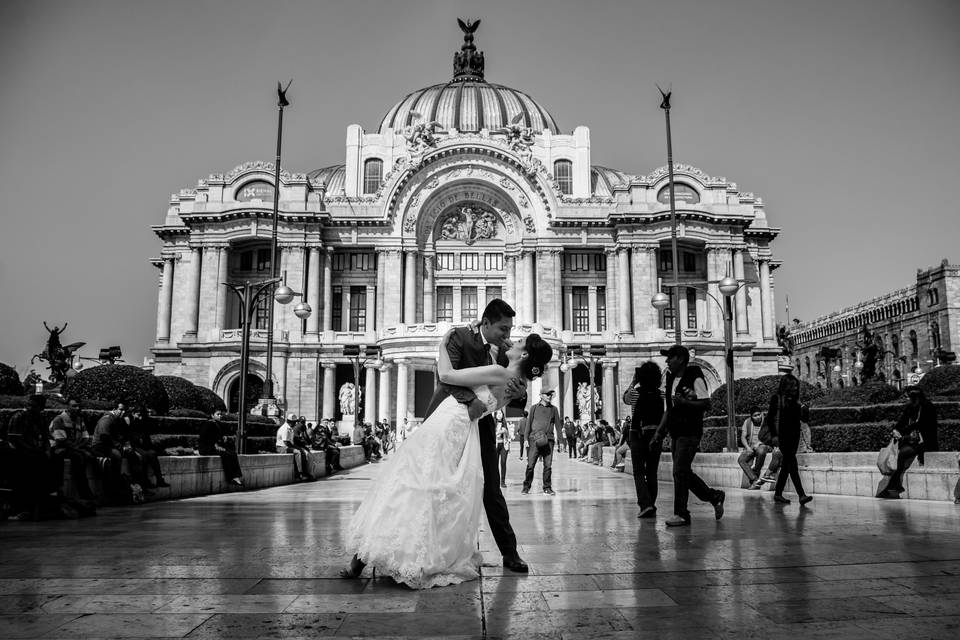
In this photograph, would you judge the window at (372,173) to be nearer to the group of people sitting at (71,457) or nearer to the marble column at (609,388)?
the marble column at (609,388)

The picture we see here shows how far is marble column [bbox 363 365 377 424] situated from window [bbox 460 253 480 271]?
11.0 m

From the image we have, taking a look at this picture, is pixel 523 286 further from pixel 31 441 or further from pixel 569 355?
pixel 31 441

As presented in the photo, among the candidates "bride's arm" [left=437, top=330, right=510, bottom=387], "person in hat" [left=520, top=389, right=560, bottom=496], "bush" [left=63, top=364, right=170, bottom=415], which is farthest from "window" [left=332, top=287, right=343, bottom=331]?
"bride's arm" [left=437, top=330, right=510, bottom=387]

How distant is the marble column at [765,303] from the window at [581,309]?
484 inches

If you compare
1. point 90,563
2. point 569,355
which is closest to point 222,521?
point 90,563

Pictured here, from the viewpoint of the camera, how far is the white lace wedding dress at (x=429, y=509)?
18.8 ft

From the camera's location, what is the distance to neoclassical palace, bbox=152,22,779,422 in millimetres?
52188

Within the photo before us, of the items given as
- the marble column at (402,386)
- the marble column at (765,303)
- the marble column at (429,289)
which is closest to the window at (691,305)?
the marble column at (765,303)

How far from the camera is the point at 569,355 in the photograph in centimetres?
5103

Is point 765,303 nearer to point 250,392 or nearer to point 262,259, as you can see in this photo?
point 262,259

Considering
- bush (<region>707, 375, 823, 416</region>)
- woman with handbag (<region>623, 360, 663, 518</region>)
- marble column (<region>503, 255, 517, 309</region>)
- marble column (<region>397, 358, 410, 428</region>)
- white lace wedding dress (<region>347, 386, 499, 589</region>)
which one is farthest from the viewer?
marble column (<region>503, 255, 517, 309</region>)

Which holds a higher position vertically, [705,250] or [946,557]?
[705,250]

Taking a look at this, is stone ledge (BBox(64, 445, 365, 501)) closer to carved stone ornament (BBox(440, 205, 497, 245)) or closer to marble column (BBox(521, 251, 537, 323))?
marble column (BBox(521, 251, 537, 323))

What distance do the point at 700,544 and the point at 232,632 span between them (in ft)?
15.6
